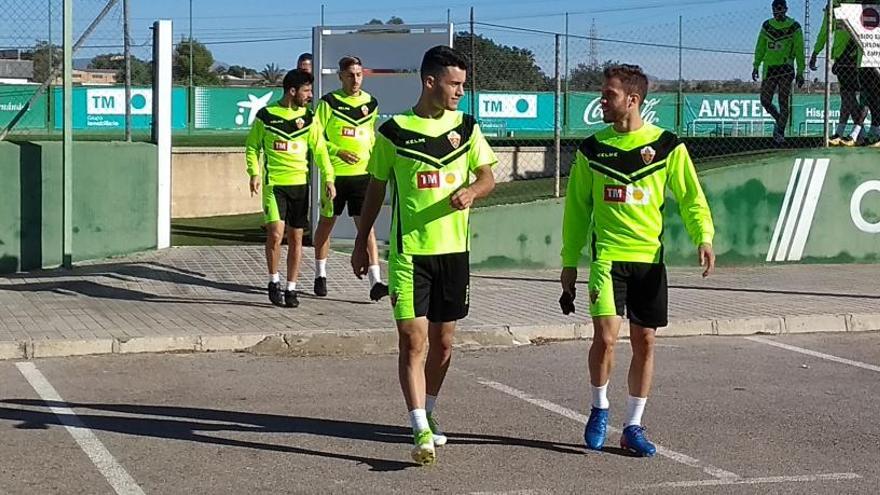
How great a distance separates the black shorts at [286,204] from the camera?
10.9 meters

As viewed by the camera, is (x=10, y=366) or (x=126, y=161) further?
(x=126, y=161)

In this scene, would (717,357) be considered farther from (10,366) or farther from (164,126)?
(164,126)

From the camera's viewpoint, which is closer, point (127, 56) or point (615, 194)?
point (615, 194)

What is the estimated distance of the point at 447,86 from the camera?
6.34 metres

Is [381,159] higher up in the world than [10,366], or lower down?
higher up

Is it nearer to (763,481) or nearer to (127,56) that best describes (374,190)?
(763,481)

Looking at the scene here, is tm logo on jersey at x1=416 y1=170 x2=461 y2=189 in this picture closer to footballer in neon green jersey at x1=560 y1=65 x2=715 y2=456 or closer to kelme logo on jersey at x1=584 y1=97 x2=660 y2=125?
footballer in neon green jersey at x1=560 y1=65 x2=715 y2=456

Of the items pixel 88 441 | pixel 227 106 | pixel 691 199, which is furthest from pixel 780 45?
pixel 227 106

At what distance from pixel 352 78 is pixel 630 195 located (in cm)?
501

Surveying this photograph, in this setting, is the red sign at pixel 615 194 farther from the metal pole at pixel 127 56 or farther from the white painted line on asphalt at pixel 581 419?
the metal pole at pixel 127 56

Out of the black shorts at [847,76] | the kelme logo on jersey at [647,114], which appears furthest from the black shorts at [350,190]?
the kelme logo on jersey at [647,114]

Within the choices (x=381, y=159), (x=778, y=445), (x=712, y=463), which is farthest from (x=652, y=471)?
(x=381, y=159)

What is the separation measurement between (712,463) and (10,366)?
496cm

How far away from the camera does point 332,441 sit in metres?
6.86
